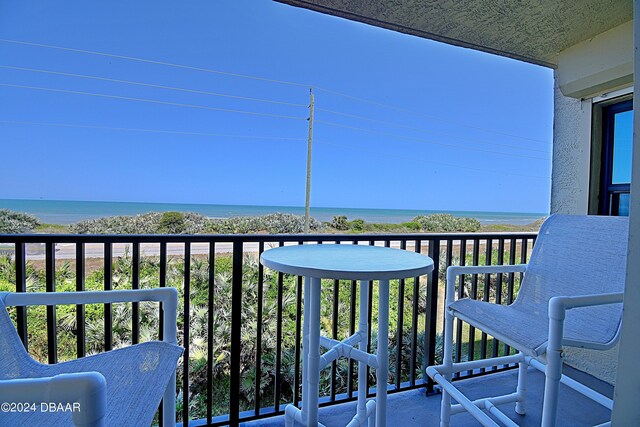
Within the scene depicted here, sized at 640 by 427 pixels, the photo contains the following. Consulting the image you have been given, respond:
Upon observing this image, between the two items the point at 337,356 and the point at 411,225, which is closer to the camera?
the point at 337,356

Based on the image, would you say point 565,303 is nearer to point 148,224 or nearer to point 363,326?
point 363,326

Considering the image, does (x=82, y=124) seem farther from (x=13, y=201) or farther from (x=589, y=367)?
(x=589, y=367)

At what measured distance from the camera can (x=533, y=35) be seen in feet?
6.86

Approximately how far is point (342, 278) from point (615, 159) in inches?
96.3

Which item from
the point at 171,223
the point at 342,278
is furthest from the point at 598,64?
the point at 171,223

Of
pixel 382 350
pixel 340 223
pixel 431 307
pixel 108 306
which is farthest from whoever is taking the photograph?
pixel 340 223

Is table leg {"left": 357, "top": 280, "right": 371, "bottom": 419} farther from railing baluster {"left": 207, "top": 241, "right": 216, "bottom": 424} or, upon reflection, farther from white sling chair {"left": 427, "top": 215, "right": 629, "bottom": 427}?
railing baluster {"left": 207, "top": 241, "right": 216, "bottom": 424}

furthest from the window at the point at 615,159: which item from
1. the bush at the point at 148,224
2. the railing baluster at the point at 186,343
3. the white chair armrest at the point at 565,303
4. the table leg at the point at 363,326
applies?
the bush at the point at 148,224

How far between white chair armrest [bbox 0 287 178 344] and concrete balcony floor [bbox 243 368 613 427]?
37.4 inches

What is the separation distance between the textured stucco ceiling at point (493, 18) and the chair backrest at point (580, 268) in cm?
118

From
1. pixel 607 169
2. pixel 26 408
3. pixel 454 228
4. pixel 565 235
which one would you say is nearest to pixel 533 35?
pixel 607 169

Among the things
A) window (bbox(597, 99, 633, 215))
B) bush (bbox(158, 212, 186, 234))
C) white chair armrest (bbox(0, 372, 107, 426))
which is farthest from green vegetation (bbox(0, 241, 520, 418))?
bush (bbox(158, 212, 186, 234))

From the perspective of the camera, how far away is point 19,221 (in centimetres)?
1627

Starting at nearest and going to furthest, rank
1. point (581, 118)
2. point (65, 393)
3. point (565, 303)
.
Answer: point (65, 393), point (565, 303), point (581, 118)
